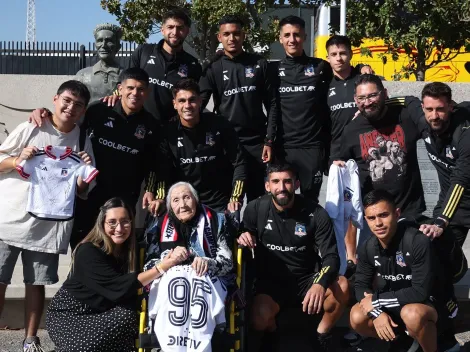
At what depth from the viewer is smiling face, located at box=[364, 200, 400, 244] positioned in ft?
17.1

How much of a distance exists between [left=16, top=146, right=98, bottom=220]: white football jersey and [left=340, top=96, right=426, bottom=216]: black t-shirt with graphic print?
2.10 metres

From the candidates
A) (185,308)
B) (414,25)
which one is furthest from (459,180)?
(414,25)

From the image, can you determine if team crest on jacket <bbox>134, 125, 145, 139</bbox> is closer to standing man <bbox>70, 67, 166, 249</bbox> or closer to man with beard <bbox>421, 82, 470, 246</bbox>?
standing man <bbox>70, 67, 166, 249</bbox>

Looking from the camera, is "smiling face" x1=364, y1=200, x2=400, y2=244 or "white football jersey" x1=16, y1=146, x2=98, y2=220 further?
"white football jersey" x1=16, y1=146, x2=98, y2=220

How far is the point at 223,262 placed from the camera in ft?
17.0

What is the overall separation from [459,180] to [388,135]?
0.67 metres

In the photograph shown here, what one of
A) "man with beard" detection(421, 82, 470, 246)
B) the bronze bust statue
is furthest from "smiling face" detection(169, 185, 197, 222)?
the bronze bust statue

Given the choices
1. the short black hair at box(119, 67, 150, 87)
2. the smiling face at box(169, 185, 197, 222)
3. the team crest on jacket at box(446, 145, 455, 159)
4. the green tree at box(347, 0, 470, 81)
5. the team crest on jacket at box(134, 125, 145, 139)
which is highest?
the green tree at box(347, 0, 470, 81)

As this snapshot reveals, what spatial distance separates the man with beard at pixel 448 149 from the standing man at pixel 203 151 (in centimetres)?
149

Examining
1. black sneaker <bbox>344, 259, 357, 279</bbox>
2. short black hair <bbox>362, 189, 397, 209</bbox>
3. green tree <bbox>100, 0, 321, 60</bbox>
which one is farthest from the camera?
green tree <bbox>100, 0, 321, 60</bbox>

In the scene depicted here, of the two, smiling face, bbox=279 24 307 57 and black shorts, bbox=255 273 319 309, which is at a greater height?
smiling face, bbox=279 24 307 57

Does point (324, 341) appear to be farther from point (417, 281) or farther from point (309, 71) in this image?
point (309, 71)

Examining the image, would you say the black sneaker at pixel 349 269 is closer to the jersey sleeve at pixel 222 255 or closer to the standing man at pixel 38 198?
the jersey sleeve at pixel 222 255

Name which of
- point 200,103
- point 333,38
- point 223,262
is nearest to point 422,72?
point 333,38
